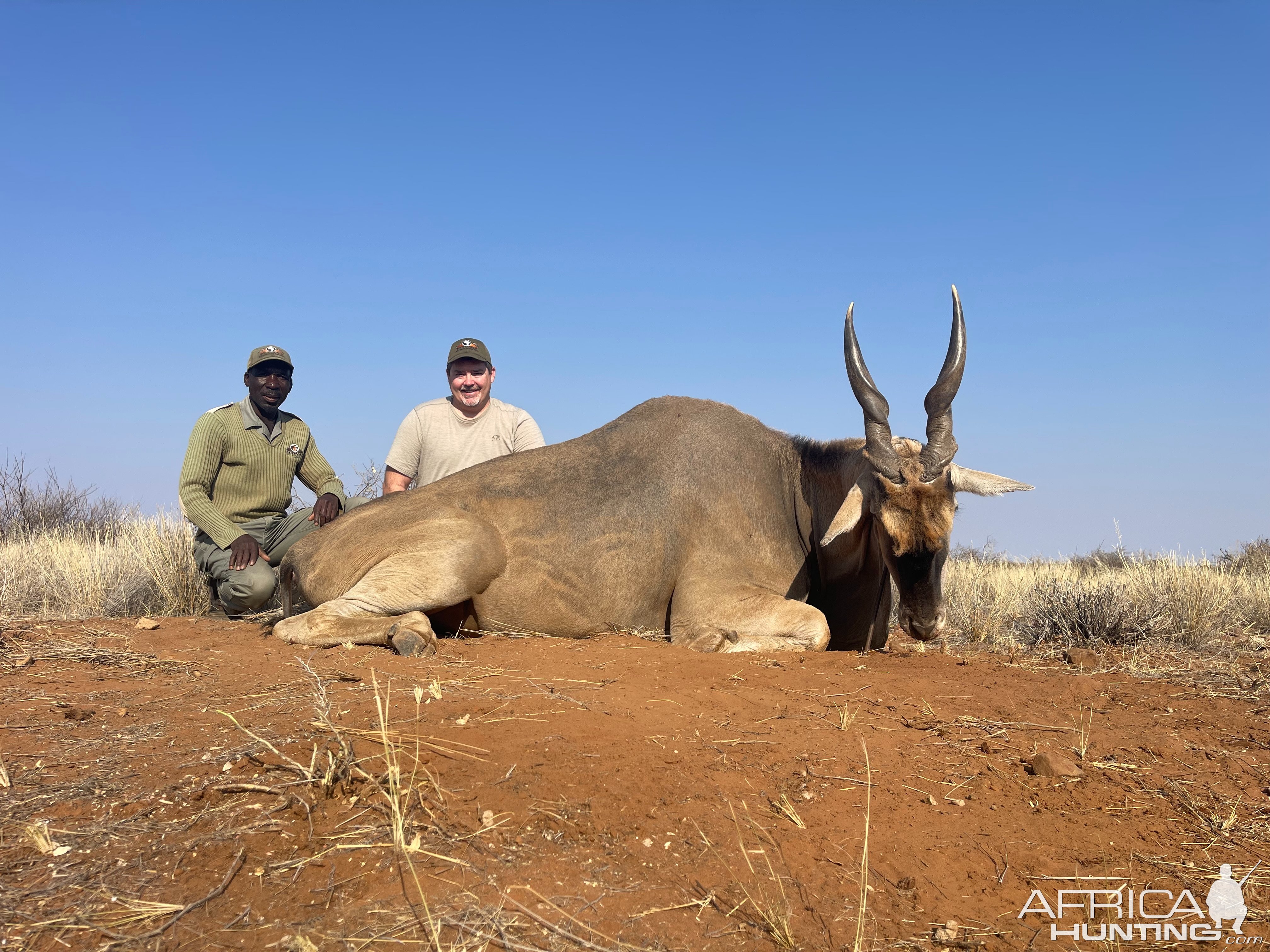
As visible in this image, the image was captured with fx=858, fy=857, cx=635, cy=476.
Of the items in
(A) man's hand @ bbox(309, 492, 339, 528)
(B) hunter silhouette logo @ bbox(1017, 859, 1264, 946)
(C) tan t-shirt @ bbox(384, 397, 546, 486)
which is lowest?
(B) hunter silhouette logo @ bbox(1017, 859, 1264, 946)

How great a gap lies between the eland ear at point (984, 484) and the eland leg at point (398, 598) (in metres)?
3.54

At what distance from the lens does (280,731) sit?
11.6 feet

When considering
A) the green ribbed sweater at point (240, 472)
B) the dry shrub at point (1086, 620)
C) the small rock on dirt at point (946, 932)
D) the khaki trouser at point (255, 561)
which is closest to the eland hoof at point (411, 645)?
the khaki trouser at point (255, 561)

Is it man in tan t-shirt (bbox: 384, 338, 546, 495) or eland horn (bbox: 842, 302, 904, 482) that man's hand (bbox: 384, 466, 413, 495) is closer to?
man in tan t-shirt (bbox: 384, 338, 546, 495)

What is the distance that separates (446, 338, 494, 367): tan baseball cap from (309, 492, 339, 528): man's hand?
209 cm

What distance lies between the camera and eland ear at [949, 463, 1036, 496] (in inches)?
256

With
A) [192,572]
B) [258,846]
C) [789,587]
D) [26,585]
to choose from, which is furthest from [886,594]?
[26,585]

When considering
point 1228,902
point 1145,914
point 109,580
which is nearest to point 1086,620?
point 1228,902

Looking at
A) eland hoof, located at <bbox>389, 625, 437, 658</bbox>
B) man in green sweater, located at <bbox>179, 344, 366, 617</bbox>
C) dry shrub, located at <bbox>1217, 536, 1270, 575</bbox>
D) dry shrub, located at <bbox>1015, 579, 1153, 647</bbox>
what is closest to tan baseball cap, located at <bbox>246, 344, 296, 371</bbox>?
man in green sweater, located at <bbox>179, 344, 366, 617</bbox>

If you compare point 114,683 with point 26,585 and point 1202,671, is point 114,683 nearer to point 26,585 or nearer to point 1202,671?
point 26,585

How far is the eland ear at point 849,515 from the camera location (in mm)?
6281

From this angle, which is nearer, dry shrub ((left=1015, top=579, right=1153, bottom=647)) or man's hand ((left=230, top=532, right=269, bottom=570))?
dry shrub ((left=1015, top=579, right=1153, bottom=647))

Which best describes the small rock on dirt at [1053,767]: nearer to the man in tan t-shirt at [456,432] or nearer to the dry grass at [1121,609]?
the dry grass at [1121,609]

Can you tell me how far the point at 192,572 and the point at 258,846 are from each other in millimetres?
7851
